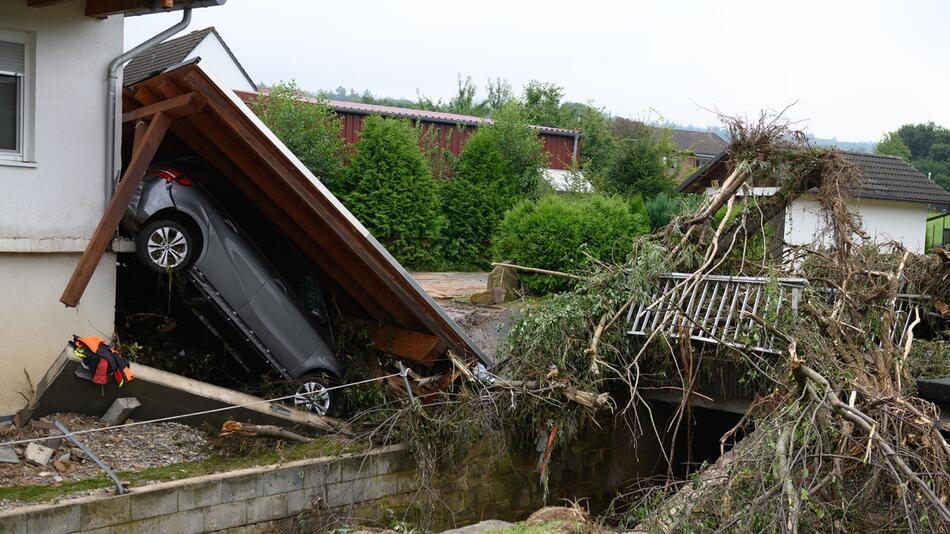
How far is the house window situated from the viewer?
325 inches

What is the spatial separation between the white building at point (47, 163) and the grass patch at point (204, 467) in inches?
76.0

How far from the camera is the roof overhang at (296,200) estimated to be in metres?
8.33

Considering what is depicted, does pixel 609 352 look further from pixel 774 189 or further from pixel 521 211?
pixel 521 211

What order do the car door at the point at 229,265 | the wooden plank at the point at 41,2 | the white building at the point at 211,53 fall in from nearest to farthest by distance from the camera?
the wooden plank at the point at 41,2, the car door at the point at 229,265, the white building at the point at 211,53

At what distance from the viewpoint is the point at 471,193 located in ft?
62.7

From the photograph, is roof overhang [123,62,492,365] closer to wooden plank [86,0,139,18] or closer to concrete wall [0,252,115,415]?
wooden plank [86,0,139,18]

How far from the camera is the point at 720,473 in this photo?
6.53 m

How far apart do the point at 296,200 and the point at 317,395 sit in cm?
198

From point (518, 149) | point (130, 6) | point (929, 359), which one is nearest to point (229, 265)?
point (130, 6)

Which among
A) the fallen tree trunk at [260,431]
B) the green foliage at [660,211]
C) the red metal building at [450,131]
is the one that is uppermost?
the red metal building at [450,131]

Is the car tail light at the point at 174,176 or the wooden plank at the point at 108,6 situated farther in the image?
the car tail light at the point at 174,176

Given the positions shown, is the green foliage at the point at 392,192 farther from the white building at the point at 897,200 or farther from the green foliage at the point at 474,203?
the white building at the point at 897,200

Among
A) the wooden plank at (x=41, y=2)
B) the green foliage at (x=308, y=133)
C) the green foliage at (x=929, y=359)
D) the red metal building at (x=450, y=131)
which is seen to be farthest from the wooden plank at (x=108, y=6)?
the red metal building at (x=450, y=131)

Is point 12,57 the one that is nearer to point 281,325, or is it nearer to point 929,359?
point 281,325
